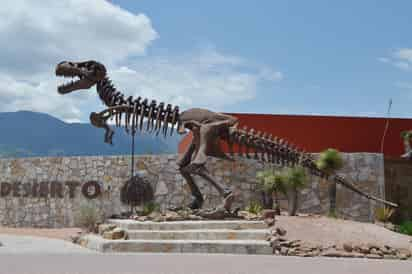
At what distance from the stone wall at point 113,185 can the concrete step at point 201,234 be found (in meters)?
7.04

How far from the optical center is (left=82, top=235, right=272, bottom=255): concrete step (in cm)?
1130

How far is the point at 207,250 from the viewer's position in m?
11.4

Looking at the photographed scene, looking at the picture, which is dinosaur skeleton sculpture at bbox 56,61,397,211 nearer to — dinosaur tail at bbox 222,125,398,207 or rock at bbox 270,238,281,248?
dinosaur tail at bbox 222,125,398,207

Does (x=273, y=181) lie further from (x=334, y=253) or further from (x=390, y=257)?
(x=390, y=257)

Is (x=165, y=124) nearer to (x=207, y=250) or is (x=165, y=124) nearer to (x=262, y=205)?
(x=207, y=250)

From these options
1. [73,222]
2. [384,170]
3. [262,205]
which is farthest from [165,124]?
[384,170]

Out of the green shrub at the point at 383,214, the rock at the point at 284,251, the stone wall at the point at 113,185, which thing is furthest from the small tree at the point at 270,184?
the rock at the point at 284,251

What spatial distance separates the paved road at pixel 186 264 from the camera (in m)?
8.20

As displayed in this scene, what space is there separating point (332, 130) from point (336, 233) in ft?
32.0

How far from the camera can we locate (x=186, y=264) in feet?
29.5

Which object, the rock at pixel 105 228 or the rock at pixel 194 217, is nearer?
the rock at pixel 105 228

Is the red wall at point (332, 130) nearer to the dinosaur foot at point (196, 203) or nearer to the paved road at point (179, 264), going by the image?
the dinosaur foot at point (196, 203)

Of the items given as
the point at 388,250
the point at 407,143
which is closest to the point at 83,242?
the point at 388,250

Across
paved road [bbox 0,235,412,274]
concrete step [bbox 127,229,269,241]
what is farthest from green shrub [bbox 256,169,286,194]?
paved road [bbox 0,235,412,274]
